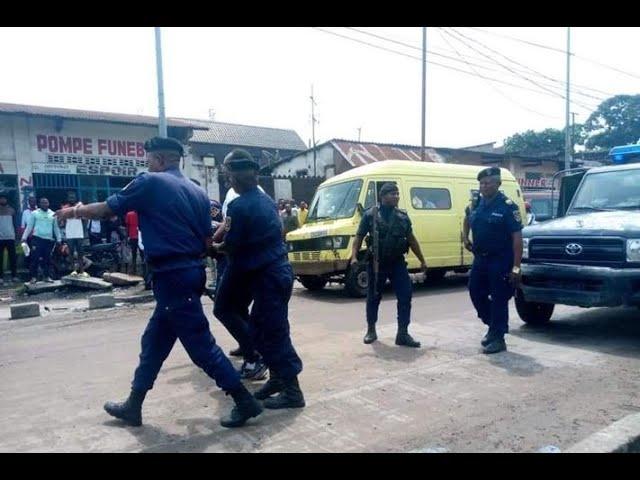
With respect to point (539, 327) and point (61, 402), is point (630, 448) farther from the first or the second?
point (61, 402)

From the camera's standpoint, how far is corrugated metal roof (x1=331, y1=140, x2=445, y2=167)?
2117cm

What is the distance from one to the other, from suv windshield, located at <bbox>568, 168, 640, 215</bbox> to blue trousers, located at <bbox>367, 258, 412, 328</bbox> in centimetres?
259

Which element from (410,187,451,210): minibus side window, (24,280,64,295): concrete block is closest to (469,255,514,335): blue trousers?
(410,187,451,210): minibus side window

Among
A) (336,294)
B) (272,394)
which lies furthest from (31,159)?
(272,394)

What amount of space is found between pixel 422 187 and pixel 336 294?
2.57 meters

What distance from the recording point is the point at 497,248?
17.0ft

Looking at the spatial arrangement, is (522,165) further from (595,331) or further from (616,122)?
(595,331)

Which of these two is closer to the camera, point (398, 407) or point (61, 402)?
point (398, 407)

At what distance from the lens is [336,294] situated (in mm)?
9398

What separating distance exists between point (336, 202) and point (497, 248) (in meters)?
4.42

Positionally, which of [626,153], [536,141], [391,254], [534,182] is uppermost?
[536,141]

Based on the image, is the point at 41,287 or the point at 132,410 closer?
the point at 132,410

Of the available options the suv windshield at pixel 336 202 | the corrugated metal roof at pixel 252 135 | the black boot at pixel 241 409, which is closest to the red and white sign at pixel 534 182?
the corrugated metal roof at pixel 252 135

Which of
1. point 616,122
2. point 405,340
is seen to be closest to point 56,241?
point 405,340
